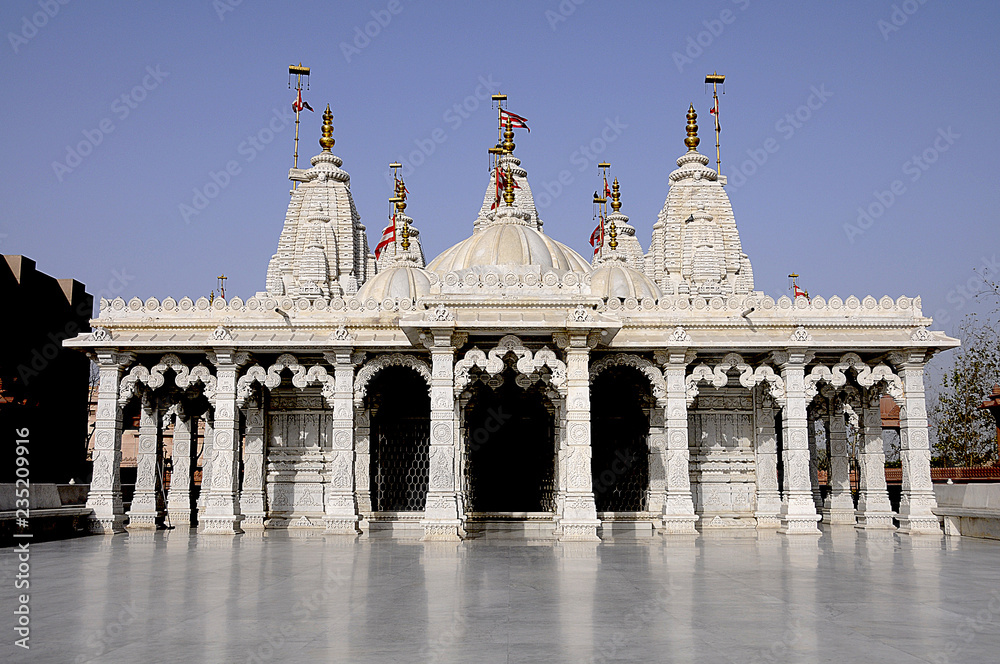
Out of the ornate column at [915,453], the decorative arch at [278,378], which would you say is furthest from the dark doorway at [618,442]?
the decorative arch at [278,378]

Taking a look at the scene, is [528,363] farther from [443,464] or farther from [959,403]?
[959,403]

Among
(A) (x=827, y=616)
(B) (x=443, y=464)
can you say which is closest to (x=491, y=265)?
(B) (x=443, y=464)

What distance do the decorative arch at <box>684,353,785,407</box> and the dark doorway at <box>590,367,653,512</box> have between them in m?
3.33

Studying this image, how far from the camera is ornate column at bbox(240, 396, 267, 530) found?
23000mm

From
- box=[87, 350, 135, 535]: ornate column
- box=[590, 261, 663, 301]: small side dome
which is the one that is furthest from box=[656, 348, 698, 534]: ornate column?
box=[87, 350, 135, 535]: ornate column

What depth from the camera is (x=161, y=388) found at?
2388 cm

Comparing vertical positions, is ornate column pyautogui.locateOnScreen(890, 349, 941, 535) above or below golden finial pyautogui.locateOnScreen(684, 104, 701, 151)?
below

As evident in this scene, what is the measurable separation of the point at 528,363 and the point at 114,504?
10.7 metres

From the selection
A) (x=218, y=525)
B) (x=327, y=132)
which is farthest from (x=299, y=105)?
(x=218, y=525)

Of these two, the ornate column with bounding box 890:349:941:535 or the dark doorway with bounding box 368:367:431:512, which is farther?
the dark doorway with bounding box 368:367:431:512

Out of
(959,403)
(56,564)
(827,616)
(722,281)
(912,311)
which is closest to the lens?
(827,616)

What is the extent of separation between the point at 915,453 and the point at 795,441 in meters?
2.72

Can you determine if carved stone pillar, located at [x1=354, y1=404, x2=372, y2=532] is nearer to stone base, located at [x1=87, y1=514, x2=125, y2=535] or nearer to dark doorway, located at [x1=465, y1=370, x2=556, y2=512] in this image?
dark doorway, located at [x1=465, y1=370, x2=556, y2=512]

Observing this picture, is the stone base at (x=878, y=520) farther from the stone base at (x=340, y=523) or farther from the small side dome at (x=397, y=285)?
the small side dome at (x=397, y=285)
